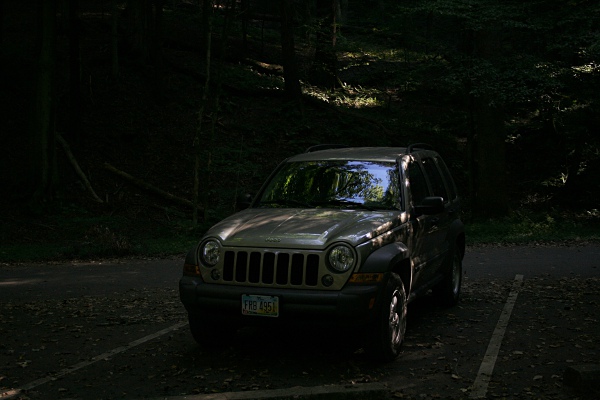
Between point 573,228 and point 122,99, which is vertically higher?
point 122,99

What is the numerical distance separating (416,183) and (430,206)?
727 millimetres

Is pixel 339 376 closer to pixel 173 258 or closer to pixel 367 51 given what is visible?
pixel 173 258

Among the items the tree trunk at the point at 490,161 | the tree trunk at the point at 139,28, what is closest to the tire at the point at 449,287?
the tree trunk at the point at 490,161

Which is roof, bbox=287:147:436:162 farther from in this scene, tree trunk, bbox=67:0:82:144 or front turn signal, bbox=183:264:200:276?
tree trunk, bbox=67:0:82:144

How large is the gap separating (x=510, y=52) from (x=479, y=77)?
67.1 inches

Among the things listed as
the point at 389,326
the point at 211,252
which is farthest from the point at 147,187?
the point at 389,326

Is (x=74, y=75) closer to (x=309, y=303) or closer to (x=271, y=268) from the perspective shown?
(x=271, y=268)

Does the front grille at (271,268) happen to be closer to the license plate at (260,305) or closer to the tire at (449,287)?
the license plate at (260,305)

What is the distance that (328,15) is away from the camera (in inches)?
1194

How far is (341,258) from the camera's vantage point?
6.36 meters

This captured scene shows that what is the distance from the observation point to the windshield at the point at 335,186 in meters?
7.53

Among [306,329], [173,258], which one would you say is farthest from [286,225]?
[173,258]

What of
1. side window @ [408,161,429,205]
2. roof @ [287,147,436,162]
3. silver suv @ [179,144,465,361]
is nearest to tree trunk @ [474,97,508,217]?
side window @ [408,161,429,205]

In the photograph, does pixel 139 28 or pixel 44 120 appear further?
pixel 139 28
